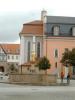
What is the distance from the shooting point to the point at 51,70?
96.8 meters

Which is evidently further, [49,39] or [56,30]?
[56,30]

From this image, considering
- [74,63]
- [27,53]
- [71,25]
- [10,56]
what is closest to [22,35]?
[27,53]

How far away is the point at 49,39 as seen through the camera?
3868 inches

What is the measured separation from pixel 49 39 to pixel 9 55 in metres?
79.3

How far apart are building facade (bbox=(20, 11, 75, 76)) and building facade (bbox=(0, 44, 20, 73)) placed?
62.6 metres

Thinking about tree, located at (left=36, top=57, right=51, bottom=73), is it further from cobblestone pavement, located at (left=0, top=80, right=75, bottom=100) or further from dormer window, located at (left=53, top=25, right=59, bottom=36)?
cobblestone pavement, located at (left=0, top=80, right=75, bottom=100)

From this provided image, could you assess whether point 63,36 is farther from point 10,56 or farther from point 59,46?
point 10,56

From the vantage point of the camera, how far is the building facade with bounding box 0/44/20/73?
168m

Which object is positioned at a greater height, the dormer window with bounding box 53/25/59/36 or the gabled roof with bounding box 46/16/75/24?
the gabled roof with bounding box 46/16/75/24

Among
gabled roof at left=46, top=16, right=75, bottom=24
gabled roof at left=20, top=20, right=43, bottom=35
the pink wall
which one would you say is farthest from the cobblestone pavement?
gabled roof at left=46, top=16, right=75, bottom=24

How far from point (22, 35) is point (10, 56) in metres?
77.7
